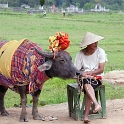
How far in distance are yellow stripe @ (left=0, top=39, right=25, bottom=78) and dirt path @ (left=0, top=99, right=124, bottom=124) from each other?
77 centimetres

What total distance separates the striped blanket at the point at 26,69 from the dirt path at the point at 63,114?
58cm

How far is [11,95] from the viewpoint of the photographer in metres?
9.88

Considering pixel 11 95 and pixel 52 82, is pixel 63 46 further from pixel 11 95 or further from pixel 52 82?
pixel 52 82

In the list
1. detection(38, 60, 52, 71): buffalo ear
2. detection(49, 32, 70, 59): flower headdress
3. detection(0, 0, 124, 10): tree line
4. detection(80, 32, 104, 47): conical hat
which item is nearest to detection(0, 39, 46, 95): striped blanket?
detection(38, 60, 52, 71): buffalo ear

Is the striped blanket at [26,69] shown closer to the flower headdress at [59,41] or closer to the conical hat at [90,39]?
the flower headdress at [59,41]

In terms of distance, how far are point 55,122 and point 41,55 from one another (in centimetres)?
108

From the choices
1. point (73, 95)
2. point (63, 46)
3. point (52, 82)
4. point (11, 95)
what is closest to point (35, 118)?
point (73, 95)

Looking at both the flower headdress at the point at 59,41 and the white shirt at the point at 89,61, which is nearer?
the flower headdress at the point at 59,41

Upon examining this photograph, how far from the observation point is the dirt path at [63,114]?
279 inches

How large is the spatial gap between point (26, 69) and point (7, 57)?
419 millimetres

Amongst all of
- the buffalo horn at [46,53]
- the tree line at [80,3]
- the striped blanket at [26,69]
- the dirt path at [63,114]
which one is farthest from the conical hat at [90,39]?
the tree line at [80,3]

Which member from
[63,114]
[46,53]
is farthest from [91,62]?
[63,114]

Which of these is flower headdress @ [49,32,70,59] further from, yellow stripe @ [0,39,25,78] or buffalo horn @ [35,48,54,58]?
yellow stripe @ [0,39,25,78]

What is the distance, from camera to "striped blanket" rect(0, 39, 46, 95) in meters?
6.86
